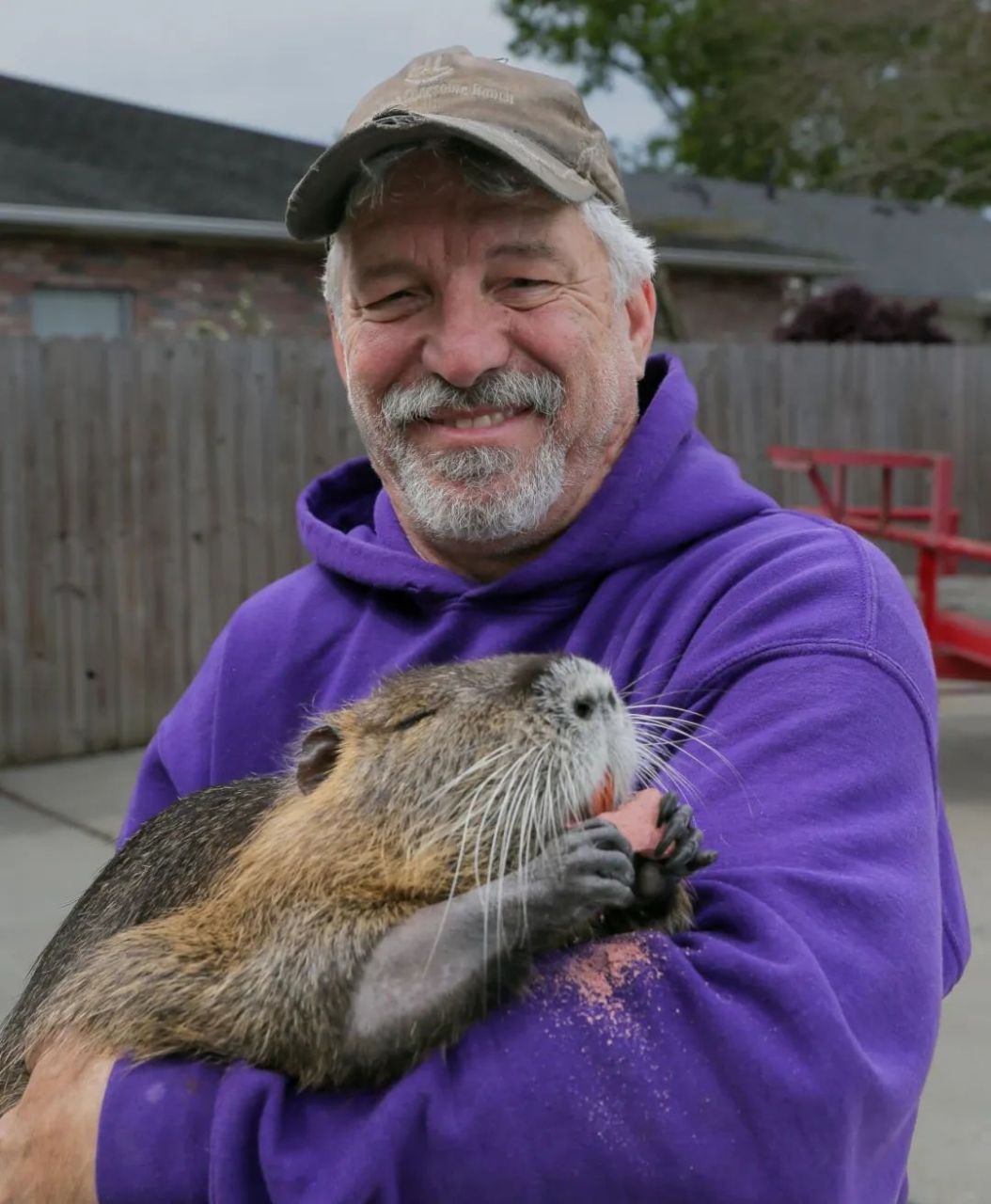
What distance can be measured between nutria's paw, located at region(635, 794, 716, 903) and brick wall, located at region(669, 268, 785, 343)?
16.9m

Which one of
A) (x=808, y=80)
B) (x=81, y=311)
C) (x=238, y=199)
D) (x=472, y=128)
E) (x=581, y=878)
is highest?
(x=808, y=80)

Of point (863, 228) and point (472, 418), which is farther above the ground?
point (863, 228)

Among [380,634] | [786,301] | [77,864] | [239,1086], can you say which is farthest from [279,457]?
[786,301]

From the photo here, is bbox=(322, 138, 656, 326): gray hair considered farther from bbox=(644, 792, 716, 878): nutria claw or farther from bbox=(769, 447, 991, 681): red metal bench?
bbox=(769, 447, 991, 681): red metal bench

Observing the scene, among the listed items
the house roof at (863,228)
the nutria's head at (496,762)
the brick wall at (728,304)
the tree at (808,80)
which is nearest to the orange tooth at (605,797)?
the nutria's head at (496,762)

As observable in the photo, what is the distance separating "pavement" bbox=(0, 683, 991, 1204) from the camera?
3.66m

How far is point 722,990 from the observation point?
129cm

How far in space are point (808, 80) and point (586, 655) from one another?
91.0 ft

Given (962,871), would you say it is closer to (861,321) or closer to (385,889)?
(385,889)

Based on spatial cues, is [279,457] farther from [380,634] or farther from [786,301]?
[786,301]

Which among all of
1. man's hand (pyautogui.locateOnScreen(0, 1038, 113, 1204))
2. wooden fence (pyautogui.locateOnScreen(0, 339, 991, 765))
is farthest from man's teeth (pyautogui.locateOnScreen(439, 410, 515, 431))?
wooden fence (pyautogui.locateOnScreen(0, 339, 991, 765))

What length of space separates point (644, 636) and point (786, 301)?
60.3 feet

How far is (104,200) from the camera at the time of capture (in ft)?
39.7

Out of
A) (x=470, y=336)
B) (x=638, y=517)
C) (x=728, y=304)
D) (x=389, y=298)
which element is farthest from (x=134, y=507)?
(x=728, y=304)
